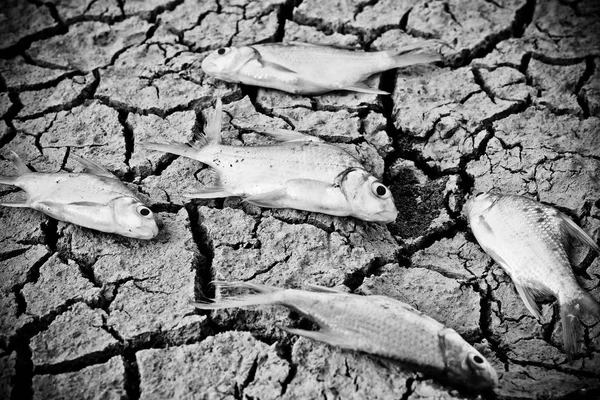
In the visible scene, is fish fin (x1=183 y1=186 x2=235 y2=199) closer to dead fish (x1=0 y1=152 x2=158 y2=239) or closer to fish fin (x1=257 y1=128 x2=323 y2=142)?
dead fish (x1=0 y1=152 x2=158 y2=239)

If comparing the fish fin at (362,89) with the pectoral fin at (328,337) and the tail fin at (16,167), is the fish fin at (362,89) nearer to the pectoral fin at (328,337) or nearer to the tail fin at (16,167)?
the pectoral fin at (328,337)

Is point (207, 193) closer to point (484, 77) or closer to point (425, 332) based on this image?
point (425, 332)

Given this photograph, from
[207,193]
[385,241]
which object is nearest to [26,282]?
[207,193]

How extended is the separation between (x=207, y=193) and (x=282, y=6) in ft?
6.83

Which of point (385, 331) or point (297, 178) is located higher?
point (297, 178)

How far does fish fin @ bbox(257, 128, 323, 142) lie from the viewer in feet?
13.3

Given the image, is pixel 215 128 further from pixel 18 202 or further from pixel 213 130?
pixel 18 202

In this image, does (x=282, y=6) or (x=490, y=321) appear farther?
(x=282, y=6)

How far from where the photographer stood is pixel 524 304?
3525 millimetres

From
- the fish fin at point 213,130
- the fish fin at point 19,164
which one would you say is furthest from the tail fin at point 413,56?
the fish fin at point 19,164

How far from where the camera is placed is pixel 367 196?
12.0 feet

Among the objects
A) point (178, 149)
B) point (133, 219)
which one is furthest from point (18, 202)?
point (178, 149)

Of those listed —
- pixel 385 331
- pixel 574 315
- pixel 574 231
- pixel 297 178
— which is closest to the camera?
pixel 385 331

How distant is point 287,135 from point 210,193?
2.06ft
